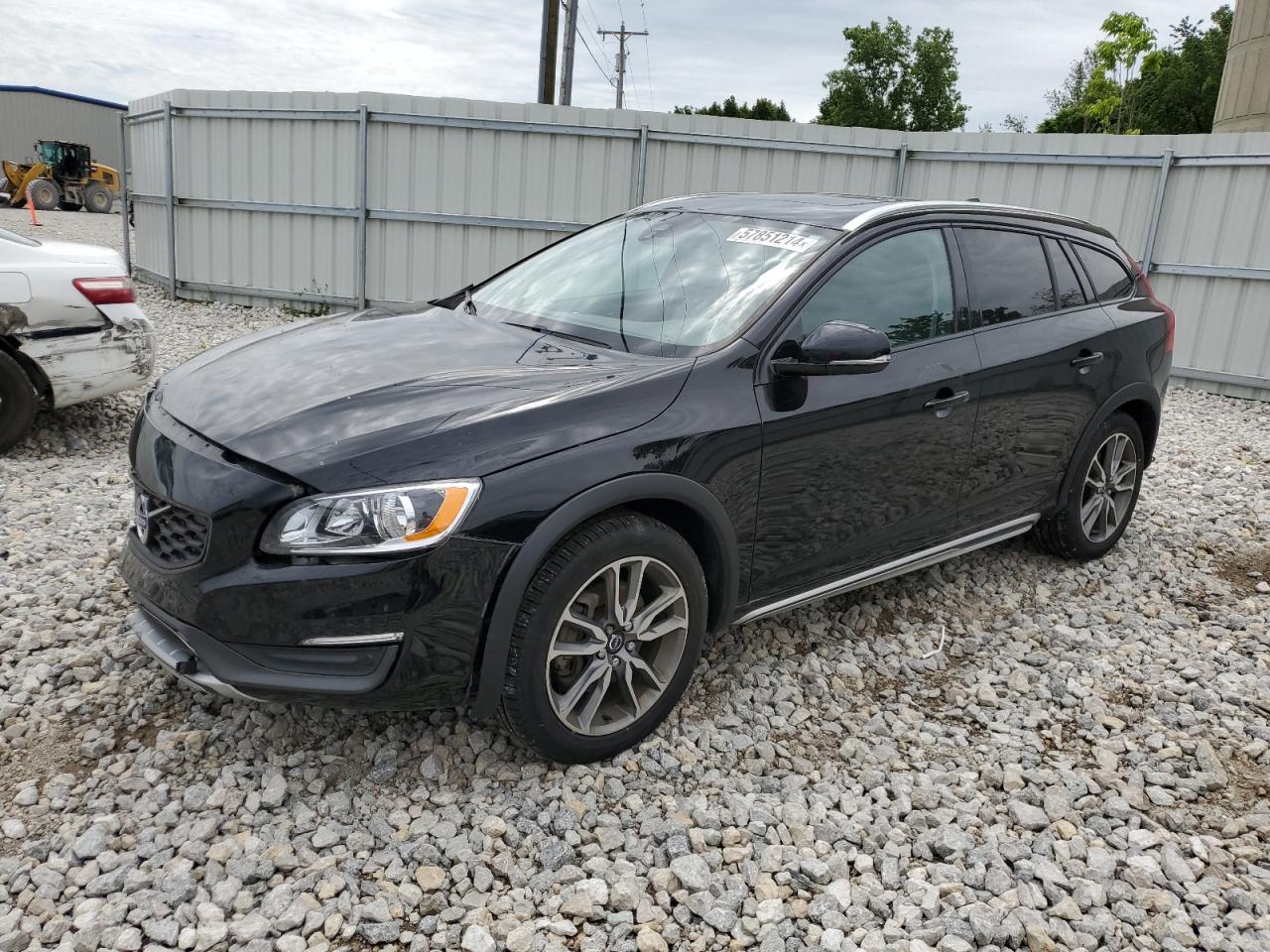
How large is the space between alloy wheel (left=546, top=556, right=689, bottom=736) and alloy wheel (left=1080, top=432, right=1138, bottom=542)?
2.62 metres

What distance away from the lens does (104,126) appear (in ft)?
156

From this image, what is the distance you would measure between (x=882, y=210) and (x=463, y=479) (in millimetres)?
2053

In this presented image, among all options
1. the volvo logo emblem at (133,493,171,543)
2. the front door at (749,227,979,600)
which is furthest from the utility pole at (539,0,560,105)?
the volvo logo emblem at (133,493,171,543)

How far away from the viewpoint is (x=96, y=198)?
31641 mm

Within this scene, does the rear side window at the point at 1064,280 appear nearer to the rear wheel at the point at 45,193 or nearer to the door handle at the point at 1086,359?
the door handle at the point at 1086,359

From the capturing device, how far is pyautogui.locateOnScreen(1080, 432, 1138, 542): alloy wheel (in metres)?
4.84

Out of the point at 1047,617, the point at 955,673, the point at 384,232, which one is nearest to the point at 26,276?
the point at 955,673

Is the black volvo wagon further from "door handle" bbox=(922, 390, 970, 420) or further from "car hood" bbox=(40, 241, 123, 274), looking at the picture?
"car hood" bbox=(40, 241, 123, 274)

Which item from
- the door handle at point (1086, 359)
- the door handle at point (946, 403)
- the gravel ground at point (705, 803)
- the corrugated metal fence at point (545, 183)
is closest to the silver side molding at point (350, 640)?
the gravel ground at point (705, 803)

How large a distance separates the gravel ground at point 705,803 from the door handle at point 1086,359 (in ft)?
3.80

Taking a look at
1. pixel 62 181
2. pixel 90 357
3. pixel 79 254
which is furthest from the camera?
→ pixel 62 181

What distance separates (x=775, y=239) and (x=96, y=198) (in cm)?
3399

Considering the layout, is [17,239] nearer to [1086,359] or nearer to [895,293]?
[895,293]

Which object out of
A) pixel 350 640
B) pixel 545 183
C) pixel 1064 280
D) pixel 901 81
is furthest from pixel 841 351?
pixel 901 81
